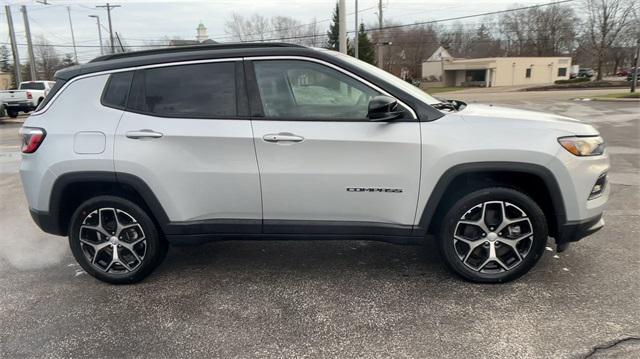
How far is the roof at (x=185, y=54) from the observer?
3.53 m

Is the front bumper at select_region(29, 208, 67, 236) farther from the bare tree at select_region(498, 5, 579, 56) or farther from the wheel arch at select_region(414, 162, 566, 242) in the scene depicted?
the bare tree at select_region(498, 5, 579, 56)

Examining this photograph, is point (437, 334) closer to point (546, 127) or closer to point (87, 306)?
point (546, 127)

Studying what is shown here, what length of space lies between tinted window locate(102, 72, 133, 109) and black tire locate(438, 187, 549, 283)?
266cm

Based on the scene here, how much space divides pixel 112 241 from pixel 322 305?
1797mm

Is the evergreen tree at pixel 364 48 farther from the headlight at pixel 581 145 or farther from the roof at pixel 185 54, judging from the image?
the headlight at pixel 581 145

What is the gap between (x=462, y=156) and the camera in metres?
3.31

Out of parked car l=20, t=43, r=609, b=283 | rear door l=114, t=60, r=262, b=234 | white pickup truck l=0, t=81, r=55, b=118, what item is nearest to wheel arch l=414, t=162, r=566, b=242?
parked car l=20, t=43, r=609, b=283

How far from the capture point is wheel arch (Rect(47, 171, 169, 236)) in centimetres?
357

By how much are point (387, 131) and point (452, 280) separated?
1.36m

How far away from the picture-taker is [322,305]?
3.42m

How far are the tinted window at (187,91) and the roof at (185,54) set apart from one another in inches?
3.1

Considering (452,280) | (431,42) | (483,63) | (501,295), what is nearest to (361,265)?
(452,280)

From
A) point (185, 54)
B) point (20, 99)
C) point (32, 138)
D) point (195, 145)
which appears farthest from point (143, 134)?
point (20, 99)

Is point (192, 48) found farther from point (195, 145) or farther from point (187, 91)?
point (195, 145)
